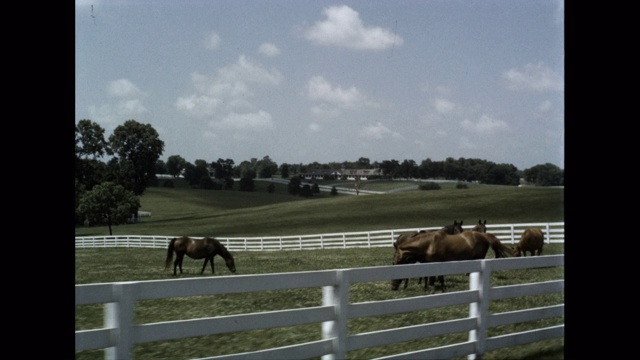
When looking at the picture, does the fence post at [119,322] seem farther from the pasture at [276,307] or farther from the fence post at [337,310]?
the pasture at [276,307]

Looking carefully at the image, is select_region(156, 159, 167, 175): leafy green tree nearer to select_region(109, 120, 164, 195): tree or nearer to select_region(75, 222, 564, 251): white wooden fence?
select_region(109, 120, 164, 195): tree

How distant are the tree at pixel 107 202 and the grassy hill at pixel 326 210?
10.6 m

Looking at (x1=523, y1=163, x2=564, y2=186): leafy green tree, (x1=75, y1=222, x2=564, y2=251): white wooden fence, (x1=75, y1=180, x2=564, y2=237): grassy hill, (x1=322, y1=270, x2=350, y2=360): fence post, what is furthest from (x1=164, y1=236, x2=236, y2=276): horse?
(x1=523, y1=163, x2=564, y2=186): leafy green tree

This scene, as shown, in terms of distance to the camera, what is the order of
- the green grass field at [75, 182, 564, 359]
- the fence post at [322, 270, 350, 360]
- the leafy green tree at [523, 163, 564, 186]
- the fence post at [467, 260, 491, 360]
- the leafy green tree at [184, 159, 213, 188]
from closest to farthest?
the fence post at [322, 270, 350, 360]
the fence post at [467, 260, 491, 360]
the green grass field at [75, 182, 564, 359]
the leafy green tree at [184, 159, 213, 188]
the leafy green tree at [523, 163, 564, 186]

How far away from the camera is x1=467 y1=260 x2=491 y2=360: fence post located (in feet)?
23.6

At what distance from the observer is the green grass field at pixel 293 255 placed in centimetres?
866

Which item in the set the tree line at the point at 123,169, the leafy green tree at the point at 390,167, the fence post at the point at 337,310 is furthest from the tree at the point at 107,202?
the leafy green tree at the point at 390,167

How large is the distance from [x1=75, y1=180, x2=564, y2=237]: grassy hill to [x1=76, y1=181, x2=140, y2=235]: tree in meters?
10.6

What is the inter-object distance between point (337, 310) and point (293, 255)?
24052 mm

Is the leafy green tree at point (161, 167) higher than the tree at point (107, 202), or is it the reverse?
the leafy green tree at point (161, 167)
